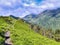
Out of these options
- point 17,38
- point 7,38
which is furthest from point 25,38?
point 7,38

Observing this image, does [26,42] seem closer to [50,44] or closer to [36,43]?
[36,43]

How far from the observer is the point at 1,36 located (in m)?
111

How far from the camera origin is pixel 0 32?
371 ft

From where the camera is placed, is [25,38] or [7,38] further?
[25,38]

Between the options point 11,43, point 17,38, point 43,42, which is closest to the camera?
point 11,43

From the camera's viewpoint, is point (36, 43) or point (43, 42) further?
point (43, 42)

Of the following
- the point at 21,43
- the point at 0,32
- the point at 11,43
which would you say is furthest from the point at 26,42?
the point at 0,32

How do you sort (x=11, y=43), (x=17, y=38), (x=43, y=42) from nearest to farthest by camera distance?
(x=11, y=43) → (x=17, y=38) → (x=43, y=42)

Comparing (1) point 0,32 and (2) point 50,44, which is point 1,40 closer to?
(1) point 0,32

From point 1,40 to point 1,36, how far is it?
13.5 feet

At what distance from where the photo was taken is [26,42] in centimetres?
10700

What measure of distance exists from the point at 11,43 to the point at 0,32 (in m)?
14.6

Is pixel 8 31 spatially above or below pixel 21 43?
above

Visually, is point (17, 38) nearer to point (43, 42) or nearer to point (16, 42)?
point (16, 42)
